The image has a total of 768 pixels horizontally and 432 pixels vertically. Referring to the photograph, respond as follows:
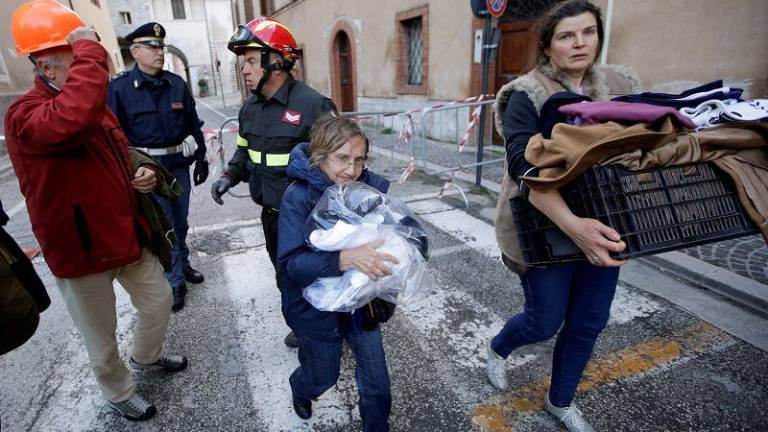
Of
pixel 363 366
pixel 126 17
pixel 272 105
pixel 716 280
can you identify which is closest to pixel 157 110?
pixel 272 105

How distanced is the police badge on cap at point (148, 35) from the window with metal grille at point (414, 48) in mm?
8319

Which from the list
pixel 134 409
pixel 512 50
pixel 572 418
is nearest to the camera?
pixel 572 418

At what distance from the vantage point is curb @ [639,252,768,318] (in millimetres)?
2926

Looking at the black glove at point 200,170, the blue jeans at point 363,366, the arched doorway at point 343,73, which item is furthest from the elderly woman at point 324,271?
the arched doorway at point 343,73

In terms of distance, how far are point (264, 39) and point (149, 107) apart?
4.75ft

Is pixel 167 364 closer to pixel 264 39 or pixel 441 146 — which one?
pixel 264 39

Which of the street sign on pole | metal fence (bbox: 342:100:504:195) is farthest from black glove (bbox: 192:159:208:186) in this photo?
the street sign on pole

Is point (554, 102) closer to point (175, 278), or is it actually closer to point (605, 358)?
point (605, 358)

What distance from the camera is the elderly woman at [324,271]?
1.63m

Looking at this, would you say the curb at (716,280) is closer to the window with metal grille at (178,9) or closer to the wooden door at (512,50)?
the wooden door at (512,50)

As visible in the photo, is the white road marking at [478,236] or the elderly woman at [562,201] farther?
the white road marking at [478,236]

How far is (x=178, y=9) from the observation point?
37.9 metres

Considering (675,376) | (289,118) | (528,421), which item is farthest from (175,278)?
(675,376)

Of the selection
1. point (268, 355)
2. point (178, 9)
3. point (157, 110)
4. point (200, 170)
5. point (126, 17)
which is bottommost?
point (268, 355)
